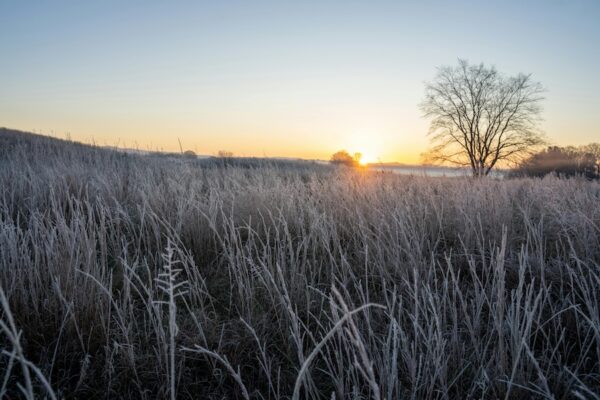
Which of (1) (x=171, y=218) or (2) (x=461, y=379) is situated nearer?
(2) (x=461, y=379)

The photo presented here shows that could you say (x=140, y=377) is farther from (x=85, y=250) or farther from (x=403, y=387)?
(x=403, y=387)

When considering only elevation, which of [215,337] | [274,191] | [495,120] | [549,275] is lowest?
[215,337]

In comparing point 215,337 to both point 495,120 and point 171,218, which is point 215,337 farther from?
point 495,120

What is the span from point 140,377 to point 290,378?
72 cm

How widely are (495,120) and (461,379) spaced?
28.5m

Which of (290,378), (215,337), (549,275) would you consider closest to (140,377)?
(215,337)

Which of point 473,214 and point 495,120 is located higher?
point 495,120

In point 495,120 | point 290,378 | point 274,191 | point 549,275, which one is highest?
point 495,120

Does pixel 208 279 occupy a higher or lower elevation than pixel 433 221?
lower

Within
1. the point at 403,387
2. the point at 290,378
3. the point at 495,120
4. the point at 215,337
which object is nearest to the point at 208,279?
the point at 215,337

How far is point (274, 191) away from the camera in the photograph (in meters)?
4.52

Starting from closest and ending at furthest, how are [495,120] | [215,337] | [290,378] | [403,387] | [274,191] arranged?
1. [403,387]
2. [290,378]
3. [215,337]
4. [274,191]
5. [495,120]

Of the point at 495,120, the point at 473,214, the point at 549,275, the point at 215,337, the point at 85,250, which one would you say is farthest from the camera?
the point at 495,120

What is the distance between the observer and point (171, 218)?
3436 millimetres
